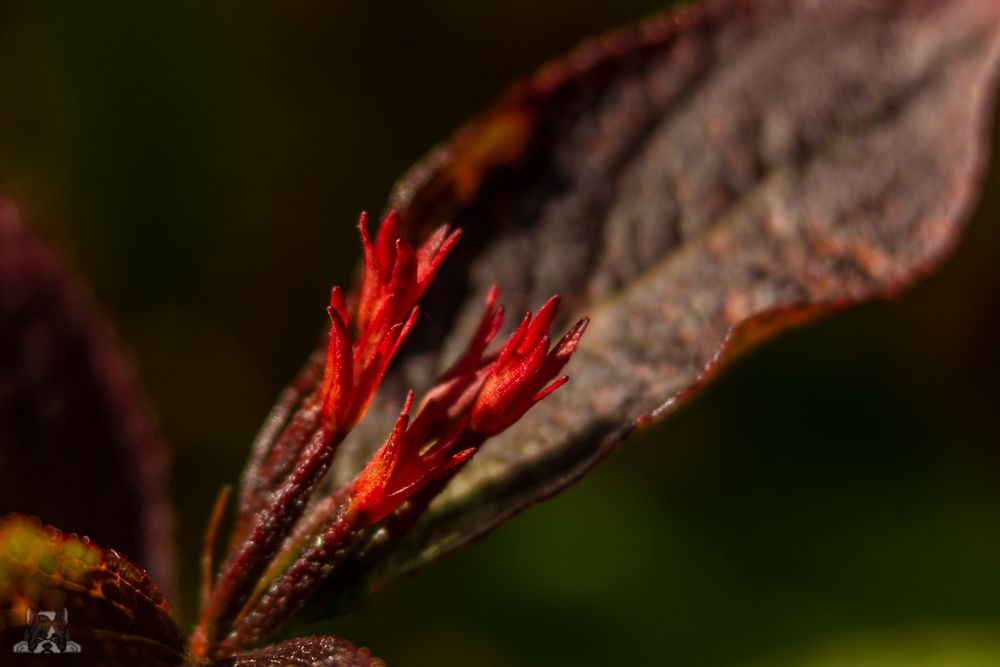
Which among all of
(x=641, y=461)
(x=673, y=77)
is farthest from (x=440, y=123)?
(x=673, y=77)

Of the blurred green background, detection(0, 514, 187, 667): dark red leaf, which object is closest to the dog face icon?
detection(0, 514, 187, 667): dark red leaf

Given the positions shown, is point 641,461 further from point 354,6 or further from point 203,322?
point 354,6

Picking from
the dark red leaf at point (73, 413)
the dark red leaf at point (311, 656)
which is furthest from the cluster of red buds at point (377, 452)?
the dark red leaf at point (73, 413)

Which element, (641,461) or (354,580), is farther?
(641,461)

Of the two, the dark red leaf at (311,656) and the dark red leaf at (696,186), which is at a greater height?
the dark red leaf at (696,186)

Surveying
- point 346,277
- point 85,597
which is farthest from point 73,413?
point 346,277

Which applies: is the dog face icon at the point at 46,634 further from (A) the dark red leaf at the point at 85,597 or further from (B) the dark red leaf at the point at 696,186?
(B) the dark red leaf at the point at 696,186
